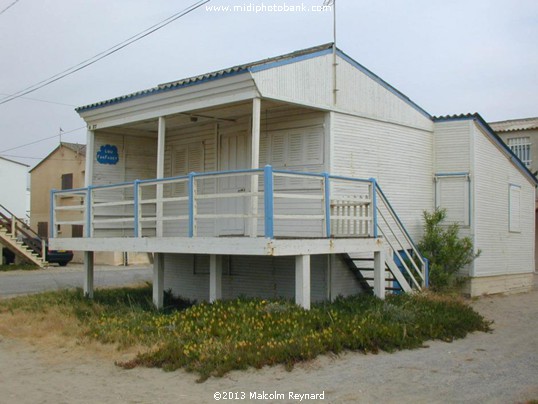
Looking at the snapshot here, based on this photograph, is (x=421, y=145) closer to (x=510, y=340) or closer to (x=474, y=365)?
(x=510, y=340)

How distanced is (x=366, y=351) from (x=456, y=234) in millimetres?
6686

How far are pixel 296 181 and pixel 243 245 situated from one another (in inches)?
123

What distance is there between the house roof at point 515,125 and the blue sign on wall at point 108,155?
1721cm

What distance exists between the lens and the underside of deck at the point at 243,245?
33.2 feet

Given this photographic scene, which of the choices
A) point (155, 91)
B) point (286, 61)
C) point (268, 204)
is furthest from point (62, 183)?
point (268, 204)

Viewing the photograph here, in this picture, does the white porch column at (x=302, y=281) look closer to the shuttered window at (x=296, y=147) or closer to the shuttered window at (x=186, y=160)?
the shuttered window at (x=296, y=147)

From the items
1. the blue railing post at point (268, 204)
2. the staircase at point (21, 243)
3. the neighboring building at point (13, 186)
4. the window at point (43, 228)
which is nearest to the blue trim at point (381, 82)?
the blue railing post at point (268, 204)

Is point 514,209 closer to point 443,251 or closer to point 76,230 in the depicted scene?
point 443,251

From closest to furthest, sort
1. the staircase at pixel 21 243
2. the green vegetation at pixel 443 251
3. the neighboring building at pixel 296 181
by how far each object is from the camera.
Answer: the neighboring building at pixel 296 181 < the green vegetation at pixel 443 251 < the staircase at pixel 21 243

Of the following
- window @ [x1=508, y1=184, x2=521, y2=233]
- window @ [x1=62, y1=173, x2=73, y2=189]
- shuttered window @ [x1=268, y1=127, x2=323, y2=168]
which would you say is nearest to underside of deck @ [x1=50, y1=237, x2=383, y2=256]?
shuttered window @ [x1=268, y1=127, x2=323, y2=168]

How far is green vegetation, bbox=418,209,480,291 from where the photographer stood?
14.3 metres

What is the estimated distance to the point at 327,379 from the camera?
792cm

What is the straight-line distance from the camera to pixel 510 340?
10570 mm

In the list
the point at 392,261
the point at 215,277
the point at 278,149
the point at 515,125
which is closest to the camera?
the point at 215,277
